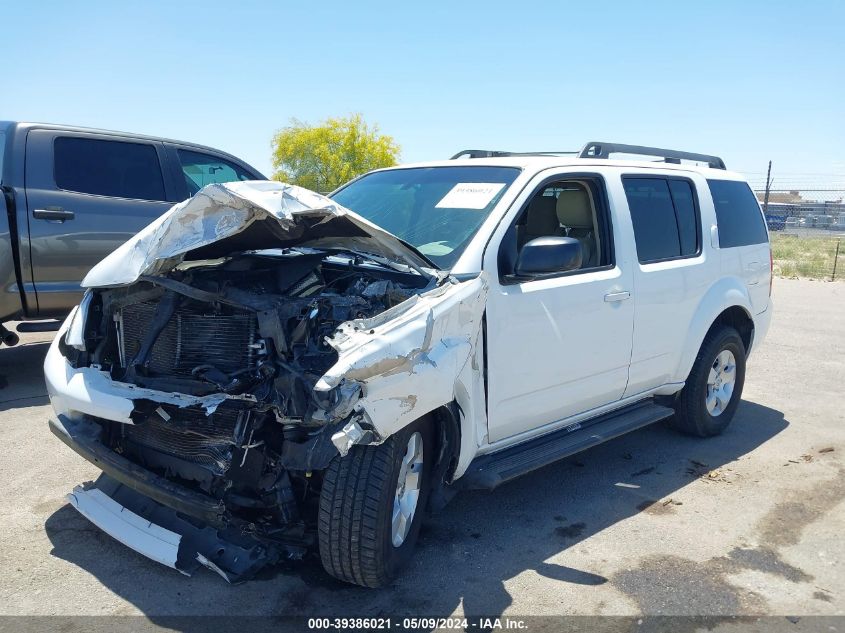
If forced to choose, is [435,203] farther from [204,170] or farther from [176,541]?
[204,170]

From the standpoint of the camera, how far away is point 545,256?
3777 mm

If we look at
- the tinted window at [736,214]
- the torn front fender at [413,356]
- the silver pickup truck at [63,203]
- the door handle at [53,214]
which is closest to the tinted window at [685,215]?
the tinted window at [736,214]

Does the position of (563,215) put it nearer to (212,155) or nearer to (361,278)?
(361,278)

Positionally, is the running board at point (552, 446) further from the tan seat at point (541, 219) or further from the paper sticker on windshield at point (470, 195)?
the paper sticker on windshield at point (470, 195)

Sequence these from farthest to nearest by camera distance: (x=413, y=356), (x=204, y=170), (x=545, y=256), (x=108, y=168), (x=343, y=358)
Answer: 1. (x=204, y=170)
2. (x=108, y=168)
3. (x=545, y=256)
4. (x=413, y=356)
5. (x=343, y=358)

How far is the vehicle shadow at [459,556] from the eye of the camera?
318 cm

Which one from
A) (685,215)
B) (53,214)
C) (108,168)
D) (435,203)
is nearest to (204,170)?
(108,168)

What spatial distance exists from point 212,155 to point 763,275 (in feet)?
17.3

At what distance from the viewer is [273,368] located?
3.11 meters

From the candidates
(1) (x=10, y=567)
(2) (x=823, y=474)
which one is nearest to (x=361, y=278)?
(1) (x=10, y=567)

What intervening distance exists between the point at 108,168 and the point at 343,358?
15.7ft

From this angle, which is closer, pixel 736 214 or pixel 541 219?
pixel 541 219

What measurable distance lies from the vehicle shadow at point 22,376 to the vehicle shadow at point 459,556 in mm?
2309

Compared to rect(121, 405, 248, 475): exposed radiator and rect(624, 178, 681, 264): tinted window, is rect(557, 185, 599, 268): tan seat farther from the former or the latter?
rect(121, 405, 248, 475): exposed radiator
